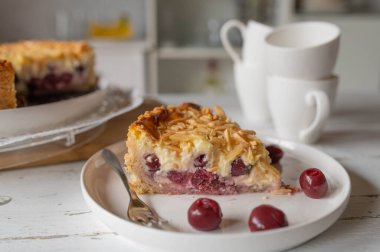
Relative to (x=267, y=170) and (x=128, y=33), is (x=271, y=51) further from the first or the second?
(x=128, y=33)

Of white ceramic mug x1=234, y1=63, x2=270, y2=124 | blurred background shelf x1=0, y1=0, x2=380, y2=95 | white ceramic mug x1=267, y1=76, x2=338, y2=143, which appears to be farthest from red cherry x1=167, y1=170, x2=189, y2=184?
blurred background shelf x1=0, y1=0, x2=380, y2=95

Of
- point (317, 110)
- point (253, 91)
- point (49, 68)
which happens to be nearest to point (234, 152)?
point (317, 110)

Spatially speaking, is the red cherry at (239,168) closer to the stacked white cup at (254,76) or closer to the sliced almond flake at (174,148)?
the sliced almond flake at (174,148)

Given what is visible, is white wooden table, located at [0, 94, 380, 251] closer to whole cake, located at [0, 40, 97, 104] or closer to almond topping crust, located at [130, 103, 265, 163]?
almond topping crust, located at [130, 103, 265, 163]

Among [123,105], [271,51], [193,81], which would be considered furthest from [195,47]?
[271,51]

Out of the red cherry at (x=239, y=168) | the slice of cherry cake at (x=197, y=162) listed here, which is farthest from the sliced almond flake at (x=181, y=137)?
the red cherry at (x=239, y=168)
